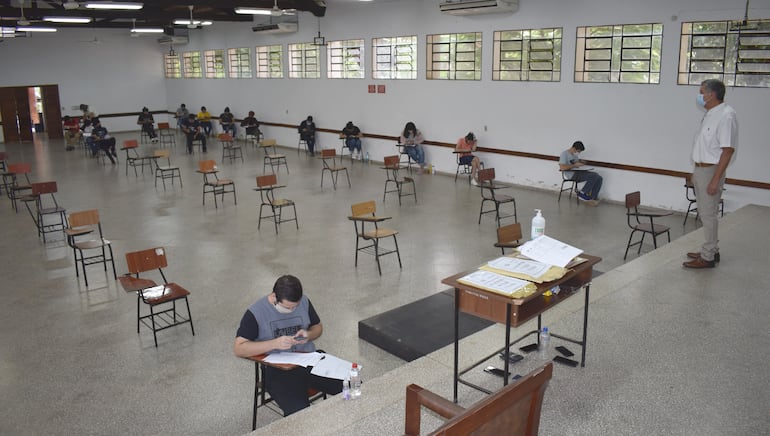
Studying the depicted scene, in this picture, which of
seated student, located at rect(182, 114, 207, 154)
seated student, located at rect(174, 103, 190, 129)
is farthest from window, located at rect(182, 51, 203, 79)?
seated student, located at rect(182, 114, 207, 154)

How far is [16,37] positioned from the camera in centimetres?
1977

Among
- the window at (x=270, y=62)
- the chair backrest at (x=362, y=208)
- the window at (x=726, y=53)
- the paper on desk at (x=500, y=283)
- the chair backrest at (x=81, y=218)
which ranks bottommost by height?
the chair backrest at (x=81, y=218)

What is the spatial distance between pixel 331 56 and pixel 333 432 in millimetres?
13942

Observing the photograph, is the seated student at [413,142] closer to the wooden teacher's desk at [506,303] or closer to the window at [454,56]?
the window at [454,56]

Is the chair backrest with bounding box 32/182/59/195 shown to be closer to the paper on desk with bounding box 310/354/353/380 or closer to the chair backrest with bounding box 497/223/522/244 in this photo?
the chair backrest with bounding box 497/223/522/244

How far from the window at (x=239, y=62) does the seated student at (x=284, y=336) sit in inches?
668

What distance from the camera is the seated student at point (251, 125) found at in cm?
1817

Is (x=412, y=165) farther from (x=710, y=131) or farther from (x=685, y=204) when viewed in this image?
(x=710, y=131)

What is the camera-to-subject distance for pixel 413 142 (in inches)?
531

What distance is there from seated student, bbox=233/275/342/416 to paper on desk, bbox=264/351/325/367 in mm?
43

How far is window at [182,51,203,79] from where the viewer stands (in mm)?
22108

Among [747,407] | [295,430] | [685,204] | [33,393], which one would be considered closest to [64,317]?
[33,393]

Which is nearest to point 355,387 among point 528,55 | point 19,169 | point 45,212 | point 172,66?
point 45,212

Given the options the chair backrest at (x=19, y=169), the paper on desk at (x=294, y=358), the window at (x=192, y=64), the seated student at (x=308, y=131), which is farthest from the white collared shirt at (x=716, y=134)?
the window at (x=192, y=64)
